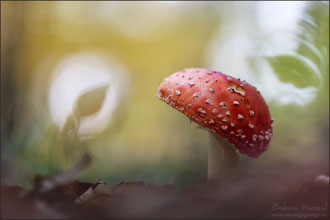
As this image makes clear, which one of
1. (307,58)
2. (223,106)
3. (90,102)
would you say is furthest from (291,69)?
(90,102)

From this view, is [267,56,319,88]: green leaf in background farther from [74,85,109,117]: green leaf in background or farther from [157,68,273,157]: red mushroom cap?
[74,85,109,117]: green leaf in background

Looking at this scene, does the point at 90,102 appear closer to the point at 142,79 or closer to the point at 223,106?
the point at 142,79

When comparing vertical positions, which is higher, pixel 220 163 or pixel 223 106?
pixel 223 106

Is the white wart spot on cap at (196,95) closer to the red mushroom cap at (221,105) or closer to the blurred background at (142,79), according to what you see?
the red mushroom cap at (221,105)

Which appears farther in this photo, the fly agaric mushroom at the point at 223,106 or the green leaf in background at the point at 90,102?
the green leaf in background at the point at 90,102

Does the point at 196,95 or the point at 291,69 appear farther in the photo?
the point at 291,69

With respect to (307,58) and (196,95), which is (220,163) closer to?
(196,95)

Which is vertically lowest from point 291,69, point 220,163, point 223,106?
point 220,163

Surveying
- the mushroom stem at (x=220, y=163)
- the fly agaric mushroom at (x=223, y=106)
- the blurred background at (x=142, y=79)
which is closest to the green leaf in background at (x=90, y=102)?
the blurred background at (x=142, y=79)
